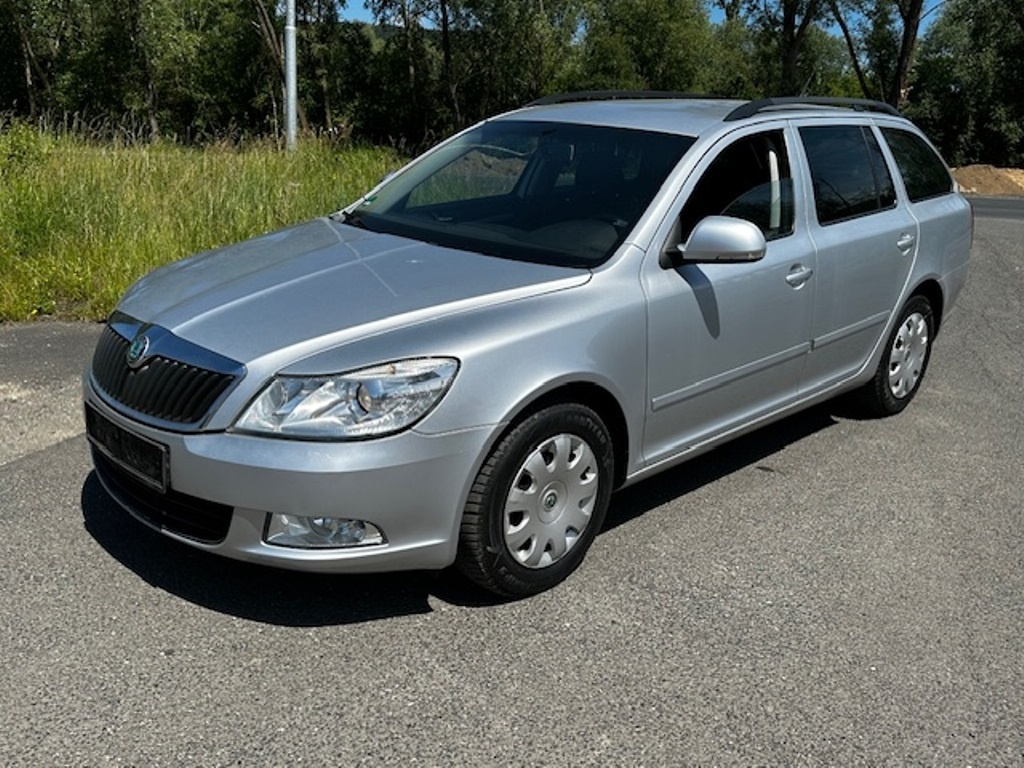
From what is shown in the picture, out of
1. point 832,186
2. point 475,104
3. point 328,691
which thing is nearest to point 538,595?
point 328,691

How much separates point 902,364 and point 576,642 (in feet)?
10.8

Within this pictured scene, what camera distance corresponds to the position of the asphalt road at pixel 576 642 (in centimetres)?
294

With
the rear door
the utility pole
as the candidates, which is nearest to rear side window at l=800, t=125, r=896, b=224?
the rear door

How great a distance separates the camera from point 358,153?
14.1 metres

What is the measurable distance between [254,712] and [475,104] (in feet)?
125

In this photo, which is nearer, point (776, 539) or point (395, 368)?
point (395, 368)

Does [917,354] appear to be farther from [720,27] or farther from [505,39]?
[720,27]

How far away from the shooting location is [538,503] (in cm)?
364

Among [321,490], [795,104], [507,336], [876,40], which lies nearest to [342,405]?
[321,490]

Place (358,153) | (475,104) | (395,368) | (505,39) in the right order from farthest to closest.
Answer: (475,104), (505,39), (358,153), (395,368)

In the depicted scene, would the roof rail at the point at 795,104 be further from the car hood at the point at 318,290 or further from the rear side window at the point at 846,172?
the car hood at the point at 318,290

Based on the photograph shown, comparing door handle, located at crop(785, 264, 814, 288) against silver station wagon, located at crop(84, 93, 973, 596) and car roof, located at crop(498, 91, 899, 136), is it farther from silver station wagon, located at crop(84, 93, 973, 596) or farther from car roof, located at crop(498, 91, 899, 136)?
car roof, located at crop(498, 91, 899, 136)

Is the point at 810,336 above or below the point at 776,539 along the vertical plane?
above

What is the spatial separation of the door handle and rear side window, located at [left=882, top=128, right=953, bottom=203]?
1.41 meters
